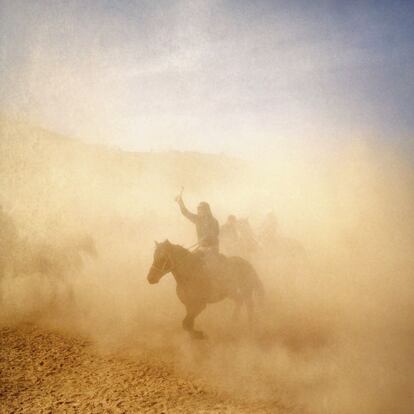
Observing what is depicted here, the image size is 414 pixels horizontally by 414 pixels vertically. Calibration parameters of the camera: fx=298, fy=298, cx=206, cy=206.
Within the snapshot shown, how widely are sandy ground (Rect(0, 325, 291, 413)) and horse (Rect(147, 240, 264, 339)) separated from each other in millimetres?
1637

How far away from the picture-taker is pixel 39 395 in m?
5.75

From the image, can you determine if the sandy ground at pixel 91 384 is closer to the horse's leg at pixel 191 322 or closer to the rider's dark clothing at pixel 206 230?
the horse's leg at pixel 191 322

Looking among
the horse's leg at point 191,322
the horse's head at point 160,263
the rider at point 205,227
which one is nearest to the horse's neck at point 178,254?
the horse's head at point 160,263

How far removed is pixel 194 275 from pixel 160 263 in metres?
1.12

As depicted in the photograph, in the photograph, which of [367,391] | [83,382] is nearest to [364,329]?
[367,391]

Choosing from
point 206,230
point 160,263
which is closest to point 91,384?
point 160,263

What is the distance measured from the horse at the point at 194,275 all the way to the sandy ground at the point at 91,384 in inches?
64.4

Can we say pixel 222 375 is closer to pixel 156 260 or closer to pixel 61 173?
pixel 156 260

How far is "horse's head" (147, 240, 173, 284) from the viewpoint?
7793 millimetres

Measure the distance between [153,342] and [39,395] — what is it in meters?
3.29

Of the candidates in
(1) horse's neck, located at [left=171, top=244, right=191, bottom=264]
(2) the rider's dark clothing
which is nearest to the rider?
(2) the rider's dark clothing

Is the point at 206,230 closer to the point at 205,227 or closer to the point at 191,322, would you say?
the point at 205,227

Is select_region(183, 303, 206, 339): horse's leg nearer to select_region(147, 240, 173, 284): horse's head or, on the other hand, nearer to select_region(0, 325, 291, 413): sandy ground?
select_region(0, 325, 291, 413): sandy ground

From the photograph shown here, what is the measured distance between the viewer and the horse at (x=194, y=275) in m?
7.97
